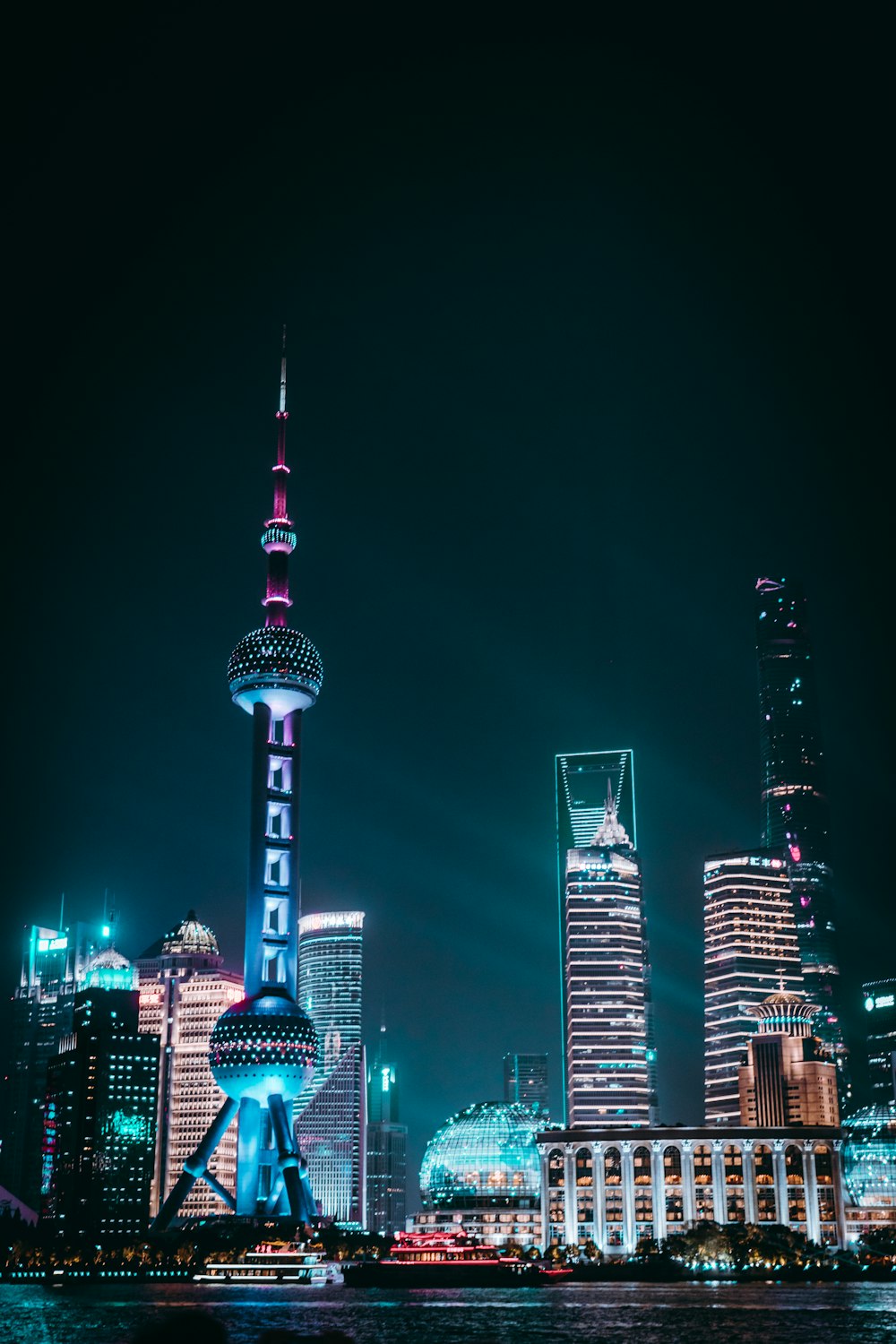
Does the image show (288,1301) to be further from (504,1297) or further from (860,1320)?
(860,1320)

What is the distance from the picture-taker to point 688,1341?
108875 millimetres

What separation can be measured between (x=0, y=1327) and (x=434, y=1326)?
36.7 meters

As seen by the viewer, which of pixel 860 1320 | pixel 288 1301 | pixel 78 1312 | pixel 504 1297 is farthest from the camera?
pixel 504 1297

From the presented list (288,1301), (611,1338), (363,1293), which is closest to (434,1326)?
(611,1338)

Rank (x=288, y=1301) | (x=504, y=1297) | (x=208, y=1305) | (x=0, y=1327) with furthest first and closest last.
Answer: (x=504, y=1297) → (x=288, y=1301) → (x=208, y=1305) → (x=0, y=1327)

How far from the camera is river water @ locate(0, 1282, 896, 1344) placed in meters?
115

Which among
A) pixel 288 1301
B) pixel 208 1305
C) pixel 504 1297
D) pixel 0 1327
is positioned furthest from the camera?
pixel 504 1297

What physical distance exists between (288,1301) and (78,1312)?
34.1m

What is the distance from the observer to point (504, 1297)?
190 m

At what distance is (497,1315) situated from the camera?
494 feet

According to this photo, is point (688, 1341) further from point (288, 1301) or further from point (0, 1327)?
point (288, 1301)

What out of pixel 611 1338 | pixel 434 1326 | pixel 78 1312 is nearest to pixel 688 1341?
pixel 611 1338

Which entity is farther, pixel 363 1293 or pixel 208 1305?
pixel 363 1293

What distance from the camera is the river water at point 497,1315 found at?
378ft
